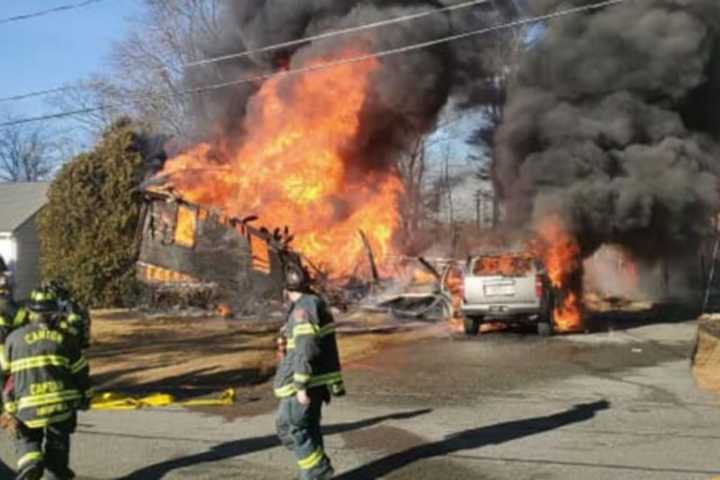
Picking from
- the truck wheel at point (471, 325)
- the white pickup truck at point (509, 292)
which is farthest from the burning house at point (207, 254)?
the white pickup truck at point (509, 292)

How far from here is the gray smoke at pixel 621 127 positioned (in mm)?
21016

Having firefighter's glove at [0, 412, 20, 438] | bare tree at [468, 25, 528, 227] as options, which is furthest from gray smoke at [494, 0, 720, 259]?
firefighter's glove at [0, 412, 20, 438]

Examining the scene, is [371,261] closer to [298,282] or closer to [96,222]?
[96,222]

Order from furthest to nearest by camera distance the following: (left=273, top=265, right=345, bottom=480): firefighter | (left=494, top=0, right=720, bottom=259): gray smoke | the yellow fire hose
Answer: (left=494, top=0, right=720, bottom=259): gray smoke
the yellow fire hose
(left=273, top=265, right=345, bottom=480): firefighter

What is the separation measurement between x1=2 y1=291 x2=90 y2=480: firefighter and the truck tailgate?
11.7m

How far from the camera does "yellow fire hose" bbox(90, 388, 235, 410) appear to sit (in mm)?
9758

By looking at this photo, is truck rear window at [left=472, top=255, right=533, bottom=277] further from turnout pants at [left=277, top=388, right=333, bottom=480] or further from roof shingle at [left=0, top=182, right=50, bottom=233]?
roof shingle at [left=0, top=182, right=50, bottom=233]

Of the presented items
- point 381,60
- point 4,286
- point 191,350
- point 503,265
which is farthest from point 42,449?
point 381,60

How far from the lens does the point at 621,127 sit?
2155 cm

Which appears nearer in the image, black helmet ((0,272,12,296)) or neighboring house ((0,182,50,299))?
black helmet ((0,272,12,296))

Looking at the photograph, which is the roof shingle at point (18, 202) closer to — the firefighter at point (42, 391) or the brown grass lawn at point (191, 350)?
the brown grass lawn at point (191, 350)

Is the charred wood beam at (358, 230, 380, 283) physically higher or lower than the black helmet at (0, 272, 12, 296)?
higher

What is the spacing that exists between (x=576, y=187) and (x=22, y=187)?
91.6 ft

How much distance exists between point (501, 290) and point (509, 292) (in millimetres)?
154
